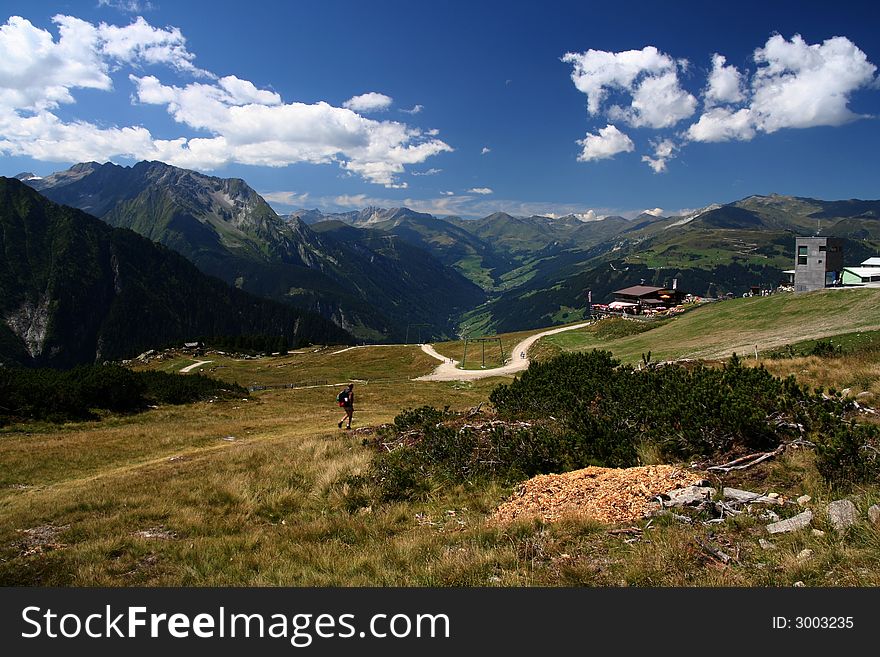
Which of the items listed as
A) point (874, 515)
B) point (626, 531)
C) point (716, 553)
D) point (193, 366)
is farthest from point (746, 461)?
point (193, 366)

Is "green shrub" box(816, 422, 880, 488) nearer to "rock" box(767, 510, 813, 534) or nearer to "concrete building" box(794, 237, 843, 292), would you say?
"rock" box(767, 510, 813, 534)

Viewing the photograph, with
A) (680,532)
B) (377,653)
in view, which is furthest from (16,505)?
(680,532)

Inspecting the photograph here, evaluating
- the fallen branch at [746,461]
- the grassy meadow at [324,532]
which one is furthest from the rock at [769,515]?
the fallen branch at [746,461]

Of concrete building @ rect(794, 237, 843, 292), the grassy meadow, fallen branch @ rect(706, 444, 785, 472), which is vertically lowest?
the grassy meadow

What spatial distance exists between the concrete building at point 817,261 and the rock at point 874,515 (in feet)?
183

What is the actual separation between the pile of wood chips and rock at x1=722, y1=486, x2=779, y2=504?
751 mm

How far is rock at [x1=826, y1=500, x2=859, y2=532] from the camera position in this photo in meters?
6.29

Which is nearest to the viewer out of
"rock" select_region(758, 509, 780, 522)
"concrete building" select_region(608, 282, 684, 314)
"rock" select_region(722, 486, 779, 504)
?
"rock" select_region(758, 509, 780, 522)

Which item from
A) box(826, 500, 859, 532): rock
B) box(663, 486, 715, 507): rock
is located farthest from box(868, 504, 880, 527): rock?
box(663, 486, 715, 507): rock

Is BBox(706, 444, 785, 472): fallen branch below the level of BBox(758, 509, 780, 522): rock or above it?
above

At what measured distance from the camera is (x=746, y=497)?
7.98m

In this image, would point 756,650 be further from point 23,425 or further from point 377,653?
point 23,425

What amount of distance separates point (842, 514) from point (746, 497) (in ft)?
5.08

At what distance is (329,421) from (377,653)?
2562cm
